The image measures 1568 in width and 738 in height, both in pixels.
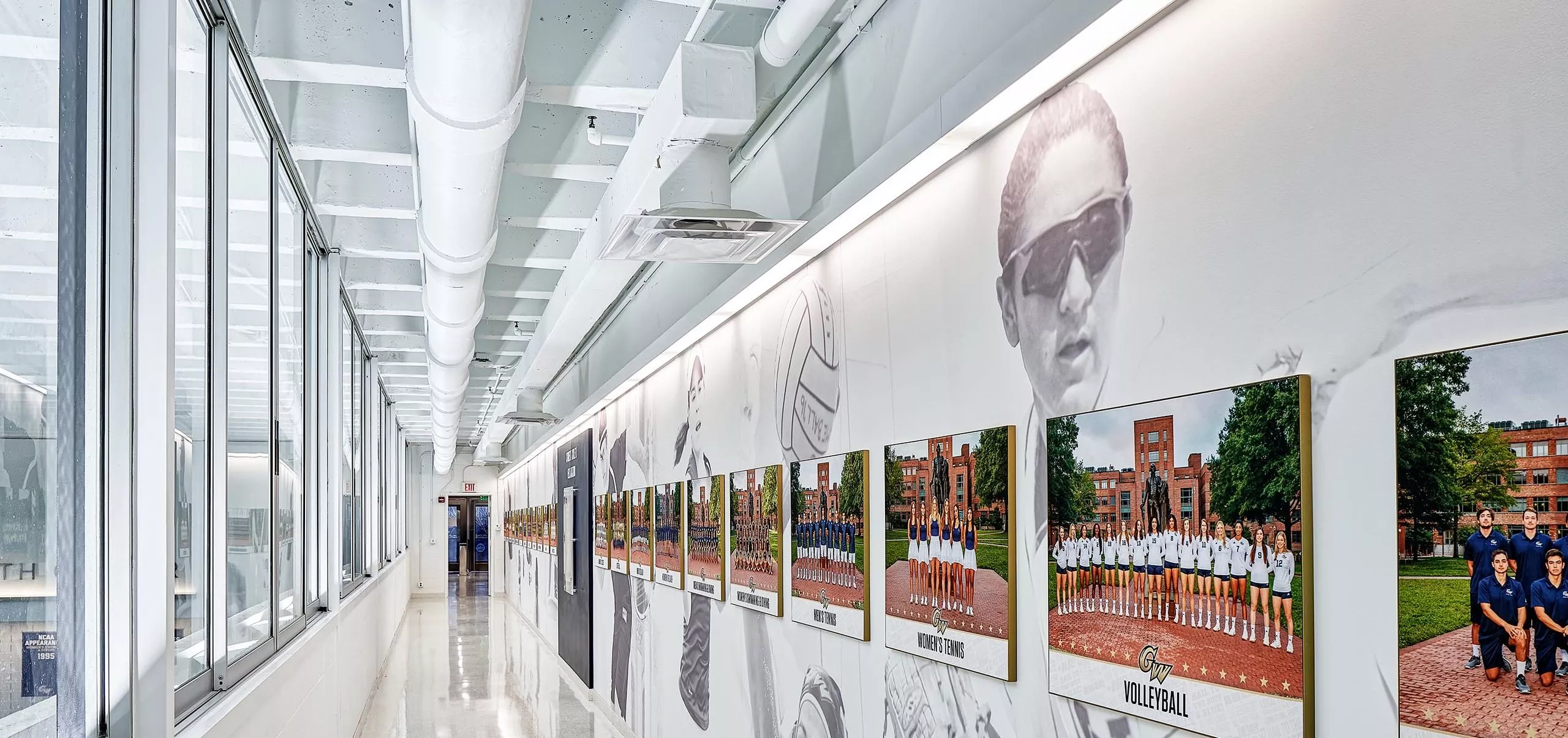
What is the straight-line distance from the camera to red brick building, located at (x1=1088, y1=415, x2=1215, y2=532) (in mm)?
2371

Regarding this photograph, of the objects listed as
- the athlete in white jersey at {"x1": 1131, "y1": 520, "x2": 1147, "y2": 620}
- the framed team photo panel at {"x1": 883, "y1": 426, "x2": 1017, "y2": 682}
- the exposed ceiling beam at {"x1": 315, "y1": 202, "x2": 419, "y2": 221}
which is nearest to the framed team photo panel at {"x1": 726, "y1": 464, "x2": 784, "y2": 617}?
the framed team photo panel at {"x1": 883, "y1": 426, "x2": 1017, "y2": 682}

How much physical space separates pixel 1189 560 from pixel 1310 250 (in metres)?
0.69

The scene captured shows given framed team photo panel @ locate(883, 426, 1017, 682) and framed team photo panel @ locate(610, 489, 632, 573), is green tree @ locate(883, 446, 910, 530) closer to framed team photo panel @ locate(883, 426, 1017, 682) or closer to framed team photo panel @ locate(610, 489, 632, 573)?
framed team photo panel @ locate(883, 426, 1017, 682)

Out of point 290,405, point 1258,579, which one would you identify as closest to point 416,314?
point 290,405

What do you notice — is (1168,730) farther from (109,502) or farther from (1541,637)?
(109,502)

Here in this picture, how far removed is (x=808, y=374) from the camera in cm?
497

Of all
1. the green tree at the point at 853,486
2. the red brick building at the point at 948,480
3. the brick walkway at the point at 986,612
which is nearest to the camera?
the brick walkway at the point at 986,612

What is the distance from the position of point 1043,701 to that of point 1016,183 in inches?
54.1

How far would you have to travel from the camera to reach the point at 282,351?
639 cm

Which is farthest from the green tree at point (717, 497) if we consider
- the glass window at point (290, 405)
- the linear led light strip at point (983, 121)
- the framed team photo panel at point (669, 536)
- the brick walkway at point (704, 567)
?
the glass window at point (290, 405)

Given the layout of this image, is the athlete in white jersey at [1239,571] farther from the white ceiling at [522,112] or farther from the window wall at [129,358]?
the white ceiling at [522,112]

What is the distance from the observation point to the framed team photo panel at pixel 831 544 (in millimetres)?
4309

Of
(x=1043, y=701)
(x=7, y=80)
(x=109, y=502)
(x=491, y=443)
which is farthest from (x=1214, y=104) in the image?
(x=491, y=443)

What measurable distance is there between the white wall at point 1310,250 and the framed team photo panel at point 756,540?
1537 mm
